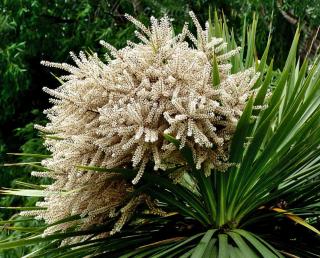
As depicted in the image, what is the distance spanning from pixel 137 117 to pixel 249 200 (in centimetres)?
64

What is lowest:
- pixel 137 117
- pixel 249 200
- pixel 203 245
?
pixel 203 245

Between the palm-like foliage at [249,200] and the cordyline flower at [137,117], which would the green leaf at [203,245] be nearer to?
the palm-like foliage at [249,200]

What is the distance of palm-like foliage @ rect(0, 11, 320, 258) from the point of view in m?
2.38

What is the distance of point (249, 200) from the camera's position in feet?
8.37

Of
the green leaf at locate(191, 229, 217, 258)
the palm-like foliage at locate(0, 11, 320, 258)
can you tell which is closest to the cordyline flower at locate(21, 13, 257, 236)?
the palm-like foliage at locate(0, 11, 320, 258)

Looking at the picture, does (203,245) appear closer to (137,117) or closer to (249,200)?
(249,200)

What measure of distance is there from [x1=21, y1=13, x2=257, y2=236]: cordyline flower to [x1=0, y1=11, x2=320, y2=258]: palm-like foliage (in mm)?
69

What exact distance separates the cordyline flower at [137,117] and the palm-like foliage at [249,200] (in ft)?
0.22

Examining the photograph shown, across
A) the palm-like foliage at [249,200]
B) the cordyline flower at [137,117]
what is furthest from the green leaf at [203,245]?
the cordyline flower at [137,117]

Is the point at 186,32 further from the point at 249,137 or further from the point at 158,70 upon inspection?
the point at 249,137

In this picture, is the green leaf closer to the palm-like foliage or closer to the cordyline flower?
the palm-like foliage

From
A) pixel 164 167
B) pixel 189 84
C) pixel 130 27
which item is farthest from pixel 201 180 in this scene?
pixel 130 27

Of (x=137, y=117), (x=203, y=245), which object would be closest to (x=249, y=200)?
(x=203, y=245)

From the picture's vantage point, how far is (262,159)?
8.17 feet
